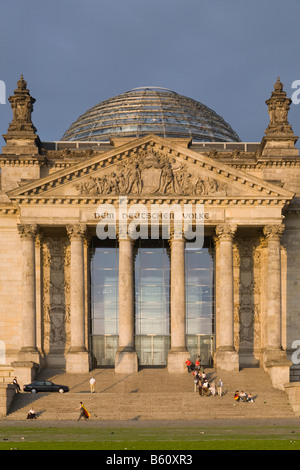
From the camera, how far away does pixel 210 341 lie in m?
77.0

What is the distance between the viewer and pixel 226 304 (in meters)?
71.3

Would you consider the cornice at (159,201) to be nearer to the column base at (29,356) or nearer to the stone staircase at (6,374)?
the column base at (29,356)

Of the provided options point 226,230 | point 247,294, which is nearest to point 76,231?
point 226,230

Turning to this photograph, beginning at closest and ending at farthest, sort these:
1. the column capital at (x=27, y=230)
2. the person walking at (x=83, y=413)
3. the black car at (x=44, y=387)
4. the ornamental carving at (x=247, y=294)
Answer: the person walking at (x=83, y=413)
the black car at (x=44, y=387)
the column capital at (x=27, y=230)
the ornamental carving at (x=247, y=294)

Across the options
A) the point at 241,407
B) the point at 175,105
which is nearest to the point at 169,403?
the point at 241,407

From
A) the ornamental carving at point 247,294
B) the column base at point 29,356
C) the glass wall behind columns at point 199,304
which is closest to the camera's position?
the column base at point 29,356

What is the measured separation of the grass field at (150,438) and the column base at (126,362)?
680 inches

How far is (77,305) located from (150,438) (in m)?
28.8

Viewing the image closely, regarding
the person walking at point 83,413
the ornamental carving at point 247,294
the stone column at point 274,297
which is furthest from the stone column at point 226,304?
the person walking at point 83,413

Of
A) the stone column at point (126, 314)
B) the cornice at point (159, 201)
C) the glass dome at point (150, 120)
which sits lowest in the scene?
the stone column at point (126, 314)

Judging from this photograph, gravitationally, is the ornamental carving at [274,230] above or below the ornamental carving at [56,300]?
above

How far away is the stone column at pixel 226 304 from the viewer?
231ft
